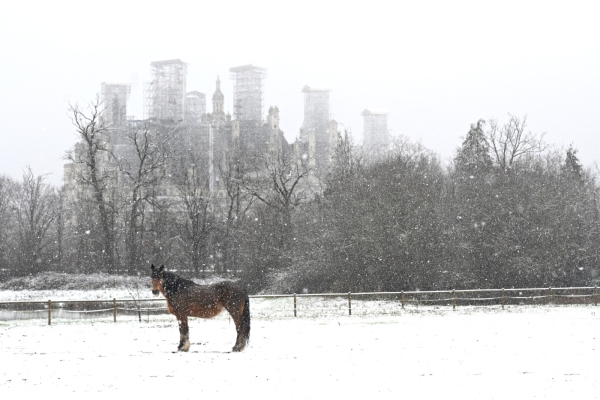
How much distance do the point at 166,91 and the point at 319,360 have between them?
374 feet

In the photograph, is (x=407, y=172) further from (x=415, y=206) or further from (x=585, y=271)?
(x=585, y=271)

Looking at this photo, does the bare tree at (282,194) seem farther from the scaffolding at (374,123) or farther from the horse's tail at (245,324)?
the scaffolding at (374,123)

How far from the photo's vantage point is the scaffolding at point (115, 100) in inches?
4835

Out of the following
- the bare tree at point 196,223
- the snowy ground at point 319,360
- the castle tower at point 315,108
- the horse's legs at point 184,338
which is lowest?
the snowy ground at point 319,360

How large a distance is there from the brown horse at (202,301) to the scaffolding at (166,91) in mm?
104358

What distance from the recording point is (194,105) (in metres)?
130

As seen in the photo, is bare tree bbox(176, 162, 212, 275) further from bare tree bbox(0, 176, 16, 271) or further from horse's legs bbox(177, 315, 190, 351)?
horse's legs bbox(177, 315, 190, 351)

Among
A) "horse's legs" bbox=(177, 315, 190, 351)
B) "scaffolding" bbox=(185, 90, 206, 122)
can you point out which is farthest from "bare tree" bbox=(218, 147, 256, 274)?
"scaffolding" bbox=(185, 90, 206, 122)

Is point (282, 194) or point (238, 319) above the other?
point (282, 194)

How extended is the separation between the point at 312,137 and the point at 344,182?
9121cm

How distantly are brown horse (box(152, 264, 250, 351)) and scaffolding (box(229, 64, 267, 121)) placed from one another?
111545mm

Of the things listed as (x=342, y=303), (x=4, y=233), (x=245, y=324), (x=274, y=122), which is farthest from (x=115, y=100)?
(x=245, y=324)

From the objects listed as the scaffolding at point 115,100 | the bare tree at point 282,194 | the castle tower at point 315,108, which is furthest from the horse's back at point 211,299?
the castle tower at point 315,108

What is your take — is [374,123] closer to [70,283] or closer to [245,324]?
[70,283]
